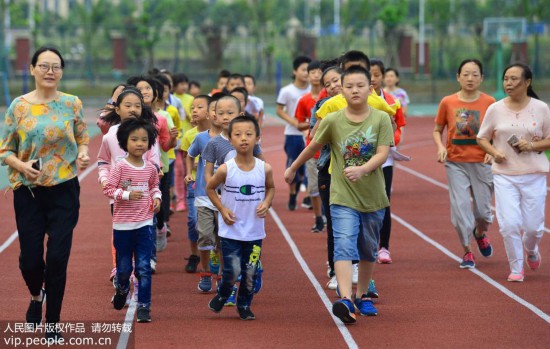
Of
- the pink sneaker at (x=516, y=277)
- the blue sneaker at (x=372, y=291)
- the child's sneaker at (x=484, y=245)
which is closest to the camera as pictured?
the blue sneaker at (x=372, y=291)

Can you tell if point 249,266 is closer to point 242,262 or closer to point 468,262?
point 242,262

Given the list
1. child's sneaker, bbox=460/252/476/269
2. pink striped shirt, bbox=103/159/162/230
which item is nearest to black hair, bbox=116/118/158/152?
pink striped shirt, bbox=103/159/162/230

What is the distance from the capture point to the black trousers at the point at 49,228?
802cm

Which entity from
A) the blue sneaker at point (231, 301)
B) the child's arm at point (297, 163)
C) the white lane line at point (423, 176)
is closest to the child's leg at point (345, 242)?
the child's arm at point (297, 163)

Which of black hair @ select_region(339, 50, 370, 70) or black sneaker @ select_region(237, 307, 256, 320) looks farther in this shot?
black hair @ select_region(339, 50, 370, 70)

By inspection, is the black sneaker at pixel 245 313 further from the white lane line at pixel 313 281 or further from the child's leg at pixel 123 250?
the child's leg at pixel 123 250

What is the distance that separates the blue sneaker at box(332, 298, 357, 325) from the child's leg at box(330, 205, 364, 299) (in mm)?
96

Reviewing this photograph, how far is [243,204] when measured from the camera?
8.72 m

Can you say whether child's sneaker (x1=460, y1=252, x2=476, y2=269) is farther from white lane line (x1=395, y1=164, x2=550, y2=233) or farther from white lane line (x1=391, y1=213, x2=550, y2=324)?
white lane line (x1=395, y1=164, x2=550, y2=233)

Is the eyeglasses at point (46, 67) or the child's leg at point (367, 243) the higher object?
the eyeglasses at point (46, 67)

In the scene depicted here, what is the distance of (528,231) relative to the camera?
1066 centimetres

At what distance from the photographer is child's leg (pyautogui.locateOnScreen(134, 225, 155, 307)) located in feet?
28.6

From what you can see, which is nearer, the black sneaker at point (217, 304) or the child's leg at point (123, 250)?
the child's leg at point (123, 250)

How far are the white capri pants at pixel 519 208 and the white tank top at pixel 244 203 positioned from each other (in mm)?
2874
